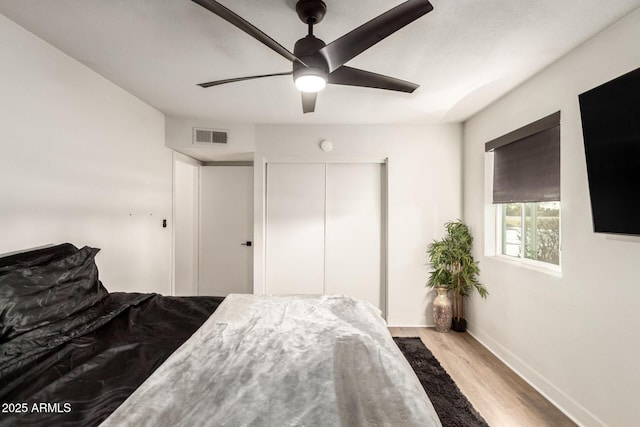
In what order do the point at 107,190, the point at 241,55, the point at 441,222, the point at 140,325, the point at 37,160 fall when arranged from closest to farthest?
the point at 140,325 → the point at 37,160 → the point at 241,55 → the point at 107,190 → the point at 441,222

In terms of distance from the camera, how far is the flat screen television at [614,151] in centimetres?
150

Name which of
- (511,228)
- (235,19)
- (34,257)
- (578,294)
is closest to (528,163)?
(511,228)

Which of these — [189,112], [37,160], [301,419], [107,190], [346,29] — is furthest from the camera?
[189,112]

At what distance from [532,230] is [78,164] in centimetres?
379

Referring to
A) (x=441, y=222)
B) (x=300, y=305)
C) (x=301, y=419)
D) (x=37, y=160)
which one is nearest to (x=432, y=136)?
(x=441, y=222)

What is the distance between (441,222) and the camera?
363 cm

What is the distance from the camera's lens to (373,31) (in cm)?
132

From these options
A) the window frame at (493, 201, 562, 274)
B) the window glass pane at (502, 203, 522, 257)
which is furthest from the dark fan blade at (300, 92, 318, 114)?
the window glass pane at (502, 203, 522, 257)

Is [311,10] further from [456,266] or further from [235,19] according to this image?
[456,266]

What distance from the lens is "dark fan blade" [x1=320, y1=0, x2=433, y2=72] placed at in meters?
1.21

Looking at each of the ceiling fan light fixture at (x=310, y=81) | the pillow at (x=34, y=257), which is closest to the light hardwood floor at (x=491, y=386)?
the ceiling fan light fixture at (x=310, y=81)

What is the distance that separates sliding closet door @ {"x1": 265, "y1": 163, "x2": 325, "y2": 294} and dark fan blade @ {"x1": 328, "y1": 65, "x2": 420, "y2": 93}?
2.01 m

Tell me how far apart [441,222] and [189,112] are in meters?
3.23

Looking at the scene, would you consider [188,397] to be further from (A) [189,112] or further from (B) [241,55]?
(A) [189,112]
